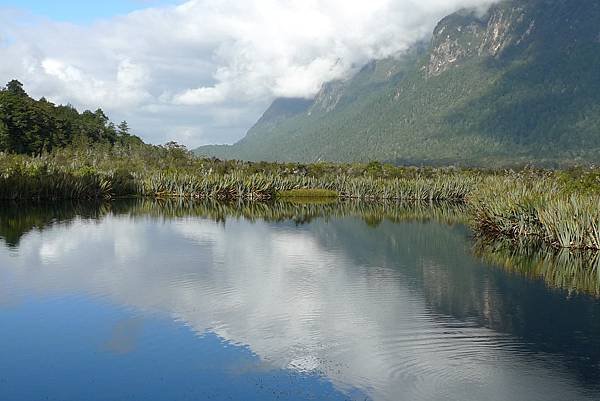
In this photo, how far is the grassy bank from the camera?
2053 cm

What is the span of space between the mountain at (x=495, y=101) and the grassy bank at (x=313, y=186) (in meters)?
65.0

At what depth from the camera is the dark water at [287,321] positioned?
8266 millimetres

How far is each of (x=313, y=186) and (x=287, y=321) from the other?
142ft

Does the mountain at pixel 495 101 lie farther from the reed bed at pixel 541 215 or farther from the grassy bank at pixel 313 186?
the reed bed at pixel 541 215

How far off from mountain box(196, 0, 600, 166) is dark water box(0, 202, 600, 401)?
326 ft

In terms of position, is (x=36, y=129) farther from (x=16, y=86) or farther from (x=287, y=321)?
(x=287, y=321)

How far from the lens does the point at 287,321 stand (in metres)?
11.3

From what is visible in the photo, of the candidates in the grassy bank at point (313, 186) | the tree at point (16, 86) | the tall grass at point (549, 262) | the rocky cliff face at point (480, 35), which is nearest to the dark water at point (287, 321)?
the tall grass at point (549, 262)

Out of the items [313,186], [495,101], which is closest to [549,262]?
[313,186]

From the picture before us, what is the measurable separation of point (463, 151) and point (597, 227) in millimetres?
111598

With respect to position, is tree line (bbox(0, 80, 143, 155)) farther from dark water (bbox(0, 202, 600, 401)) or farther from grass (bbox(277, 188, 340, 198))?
dark water (bbox(0, 202, 600, 401))

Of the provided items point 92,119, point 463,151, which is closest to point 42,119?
point 92,119

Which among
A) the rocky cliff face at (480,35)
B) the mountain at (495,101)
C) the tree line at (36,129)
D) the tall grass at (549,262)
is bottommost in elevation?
the tall grass at (549,262)

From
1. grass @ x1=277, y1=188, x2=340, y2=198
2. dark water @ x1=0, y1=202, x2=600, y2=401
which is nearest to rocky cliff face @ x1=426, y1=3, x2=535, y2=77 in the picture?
grass @ x1=277, y1=188, x2=340, y2=198
